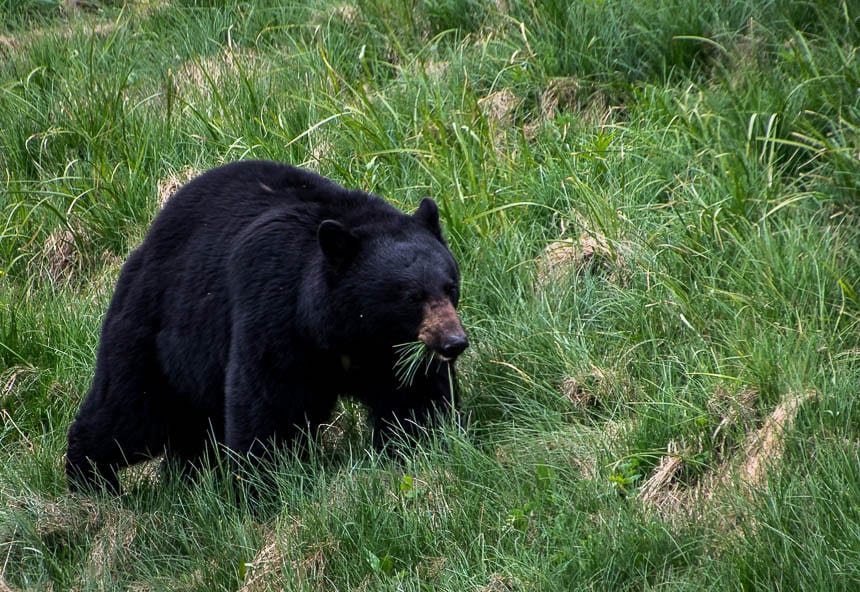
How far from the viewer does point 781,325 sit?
4926mm

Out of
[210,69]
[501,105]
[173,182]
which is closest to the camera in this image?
[501,105]

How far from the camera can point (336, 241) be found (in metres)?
4.91

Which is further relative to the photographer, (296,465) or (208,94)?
(208,94)

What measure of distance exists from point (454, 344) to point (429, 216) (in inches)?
28.8

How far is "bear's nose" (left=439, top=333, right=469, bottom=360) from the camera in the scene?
4.65m

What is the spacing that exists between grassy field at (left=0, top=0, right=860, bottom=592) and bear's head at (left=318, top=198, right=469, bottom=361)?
1.64 ft

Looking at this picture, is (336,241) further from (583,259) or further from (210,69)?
(210,69)

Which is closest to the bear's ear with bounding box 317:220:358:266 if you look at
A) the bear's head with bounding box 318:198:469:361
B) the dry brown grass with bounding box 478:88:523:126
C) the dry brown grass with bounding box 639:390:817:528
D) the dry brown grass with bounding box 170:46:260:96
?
the bear's head with bounding box 318:198:469:361

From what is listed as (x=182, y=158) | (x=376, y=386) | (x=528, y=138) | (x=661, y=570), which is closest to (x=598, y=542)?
(x=661, y=570)

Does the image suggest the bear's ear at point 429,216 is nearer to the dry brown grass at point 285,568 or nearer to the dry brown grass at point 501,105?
the dry brown grass at point 285,568

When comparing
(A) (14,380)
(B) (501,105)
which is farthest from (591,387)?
(A) (14,380)

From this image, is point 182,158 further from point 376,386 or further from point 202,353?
point 376,386

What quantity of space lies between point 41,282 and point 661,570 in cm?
487

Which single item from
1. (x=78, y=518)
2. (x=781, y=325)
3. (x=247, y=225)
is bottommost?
(x=78, y=518)
